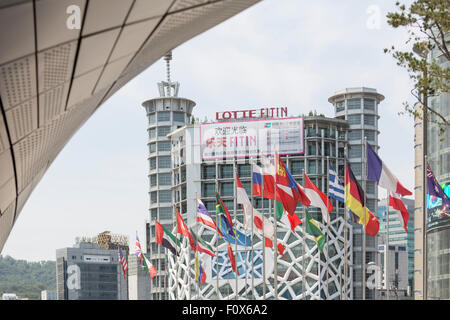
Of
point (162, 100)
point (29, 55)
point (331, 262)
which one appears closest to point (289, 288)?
point (331, 262)

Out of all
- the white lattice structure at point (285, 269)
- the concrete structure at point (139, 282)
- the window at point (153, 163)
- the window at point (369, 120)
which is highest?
the window at point (369, 120)

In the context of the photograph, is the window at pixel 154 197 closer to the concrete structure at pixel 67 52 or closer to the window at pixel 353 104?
the window at pixel 353 104

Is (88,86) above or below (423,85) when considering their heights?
below

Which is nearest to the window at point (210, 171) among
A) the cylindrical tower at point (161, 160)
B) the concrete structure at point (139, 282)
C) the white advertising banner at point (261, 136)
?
the white advertising banner at point (261, 136)

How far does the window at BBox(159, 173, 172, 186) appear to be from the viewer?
386ft

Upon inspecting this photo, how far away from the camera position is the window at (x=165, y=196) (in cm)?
11730

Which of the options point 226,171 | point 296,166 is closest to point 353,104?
point 296,166

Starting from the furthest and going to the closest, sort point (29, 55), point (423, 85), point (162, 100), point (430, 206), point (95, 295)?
point (95, 295), point (162, 100), point (430, 206), point (423, 85), point (29, 55)

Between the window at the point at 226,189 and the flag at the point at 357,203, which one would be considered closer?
the flag at the point at 357,203

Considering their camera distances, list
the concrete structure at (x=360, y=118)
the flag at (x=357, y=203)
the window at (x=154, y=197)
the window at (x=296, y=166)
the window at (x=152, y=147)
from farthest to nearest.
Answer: the window at (x=152, y=147) < the window at (x=154, y=197) < the concrete structure at (x=360, y=118) < the window at (x=296, y=166) < the flag at (x=357, y=203)

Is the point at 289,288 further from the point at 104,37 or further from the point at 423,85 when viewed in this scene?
the point at 104,37

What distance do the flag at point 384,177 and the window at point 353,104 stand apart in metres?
87.9

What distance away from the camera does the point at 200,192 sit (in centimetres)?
10012

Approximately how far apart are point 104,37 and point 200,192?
90.9m
